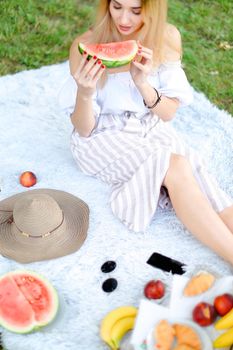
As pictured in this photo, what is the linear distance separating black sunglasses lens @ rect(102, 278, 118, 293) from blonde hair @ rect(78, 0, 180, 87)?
1.18 m

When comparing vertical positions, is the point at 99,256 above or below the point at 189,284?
below

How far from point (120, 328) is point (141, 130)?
1.31 metres

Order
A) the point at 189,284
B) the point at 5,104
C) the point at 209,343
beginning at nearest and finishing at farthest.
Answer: the point at 209,343 → the point at 189,284 → the point at 5,104

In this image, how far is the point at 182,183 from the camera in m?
3.20

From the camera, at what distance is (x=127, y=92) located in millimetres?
3467

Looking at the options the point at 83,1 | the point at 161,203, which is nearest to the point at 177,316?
the point at 161,203

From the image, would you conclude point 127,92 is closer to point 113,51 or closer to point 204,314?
point 113,51

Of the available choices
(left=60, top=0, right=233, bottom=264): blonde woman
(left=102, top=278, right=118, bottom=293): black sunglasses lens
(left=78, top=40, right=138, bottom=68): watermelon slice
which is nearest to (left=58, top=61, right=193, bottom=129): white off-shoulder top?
(left=60, top=0, right=233, bottom=264): blonde woman

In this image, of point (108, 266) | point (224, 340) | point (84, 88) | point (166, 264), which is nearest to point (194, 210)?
point (166, 264)

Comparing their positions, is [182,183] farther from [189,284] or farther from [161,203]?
[189,284]

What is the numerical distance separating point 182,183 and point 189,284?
0.60m

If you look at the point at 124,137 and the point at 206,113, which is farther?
the point at 206,113

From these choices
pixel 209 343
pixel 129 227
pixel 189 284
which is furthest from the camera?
pixel 129 227

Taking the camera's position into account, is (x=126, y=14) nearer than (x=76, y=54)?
Yes
